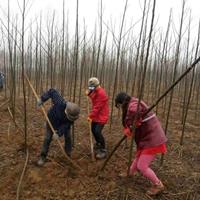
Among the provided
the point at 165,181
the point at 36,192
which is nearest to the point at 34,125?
the point at 36,192

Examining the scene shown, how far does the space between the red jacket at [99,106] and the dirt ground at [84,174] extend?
65cm

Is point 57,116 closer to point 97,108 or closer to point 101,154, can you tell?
point 97,108

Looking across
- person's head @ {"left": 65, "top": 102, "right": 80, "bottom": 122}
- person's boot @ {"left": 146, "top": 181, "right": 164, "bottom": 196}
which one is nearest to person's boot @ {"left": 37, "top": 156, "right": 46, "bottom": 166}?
person's head @ {"left": 65, "top": 102, "right": 80, "bottom": 122}

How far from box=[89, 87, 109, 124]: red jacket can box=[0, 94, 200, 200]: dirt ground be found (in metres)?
0.65

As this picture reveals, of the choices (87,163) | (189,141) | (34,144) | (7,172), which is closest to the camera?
(7,172)

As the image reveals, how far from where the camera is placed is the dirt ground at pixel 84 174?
11.6ft

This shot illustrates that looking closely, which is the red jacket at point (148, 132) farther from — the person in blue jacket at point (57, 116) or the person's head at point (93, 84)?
the person's head at point (93, 84)

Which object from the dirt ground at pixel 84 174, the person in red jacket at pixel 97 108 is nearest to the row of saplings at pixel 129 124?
the person in red jacket at pixel 97 108

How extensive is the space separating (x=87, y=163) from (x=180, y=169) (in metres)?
1.43

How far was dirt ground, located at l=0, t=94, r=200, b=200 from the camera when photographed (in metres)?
3.55

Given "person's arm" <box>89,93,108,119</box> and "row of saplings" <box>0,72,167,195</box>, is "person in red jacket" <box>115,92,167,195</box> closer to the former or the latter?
"row of saplings" <box>0,72,167,195</box>

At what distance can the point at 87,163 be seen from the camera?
4383 millimetres

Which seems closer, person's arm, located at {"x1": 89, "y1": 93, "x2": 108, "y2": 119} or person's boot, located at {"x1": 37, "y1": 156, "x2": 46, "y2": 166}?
person's boot, located at {"x1": 37, "y1": 156, "x2": 46, "y2": 166}

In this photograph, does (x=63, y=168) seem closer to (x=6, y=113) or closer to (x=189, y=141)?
(x=189, y=141)
